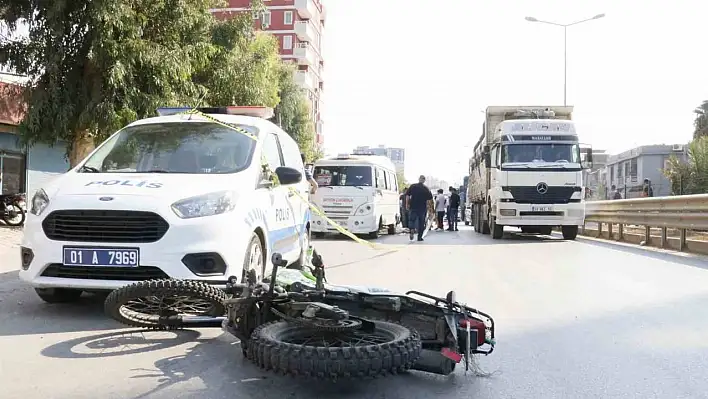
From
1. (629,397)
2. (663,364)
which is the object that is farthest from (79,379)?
(663,364)

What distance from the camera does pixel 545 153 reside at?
15.7 m

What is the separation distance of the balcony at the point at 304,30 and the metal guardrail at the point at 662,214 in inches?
2015

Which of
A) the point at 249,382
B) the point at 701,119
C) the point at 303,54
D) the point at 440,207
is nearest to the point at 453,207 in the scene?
Result: the point at 440,207

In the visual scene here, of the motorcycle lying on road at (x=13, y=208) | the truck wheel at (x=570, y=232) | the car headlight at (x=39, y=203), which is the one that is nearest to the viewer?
the car headlight at (x=39, y=203)

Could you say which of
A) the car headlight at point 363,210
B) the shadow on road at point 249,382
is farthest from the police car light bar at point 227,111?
the car headlight at point 363,210

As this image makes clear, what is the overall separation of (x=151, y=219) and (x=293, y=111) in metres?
32.6

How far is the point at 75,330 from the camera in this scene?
15.0ft

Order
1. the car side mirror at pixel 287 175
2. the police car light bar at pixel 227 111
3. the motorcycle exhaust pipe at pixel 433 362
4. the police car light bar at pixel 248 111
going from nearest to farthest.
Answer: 1. the motorcycle exhaust pipe at pixel 433 362
2. the car side mirror at pixel 287 175
3. the police car light bar at pixel 227 111
4. the police car light bar at pixel 248 111

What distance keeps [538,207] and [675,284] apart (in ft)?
25.8

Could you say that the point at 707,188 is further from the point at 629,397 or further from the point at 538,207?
the point at 629,397

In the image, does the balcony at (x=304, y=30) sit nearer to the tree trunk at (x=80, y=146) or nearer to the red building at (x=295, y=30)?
the red building at (x=295, y=30)

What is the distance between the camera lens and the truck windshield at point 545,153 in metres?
15.7

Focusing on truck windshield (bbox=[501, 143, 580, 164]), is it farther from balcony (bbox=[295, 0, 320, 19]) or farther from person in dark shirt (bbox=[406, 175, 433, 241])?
balcony (bbox=[295, 0, 320, 19])

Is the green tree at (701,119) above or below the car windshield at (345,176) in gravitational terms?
above
